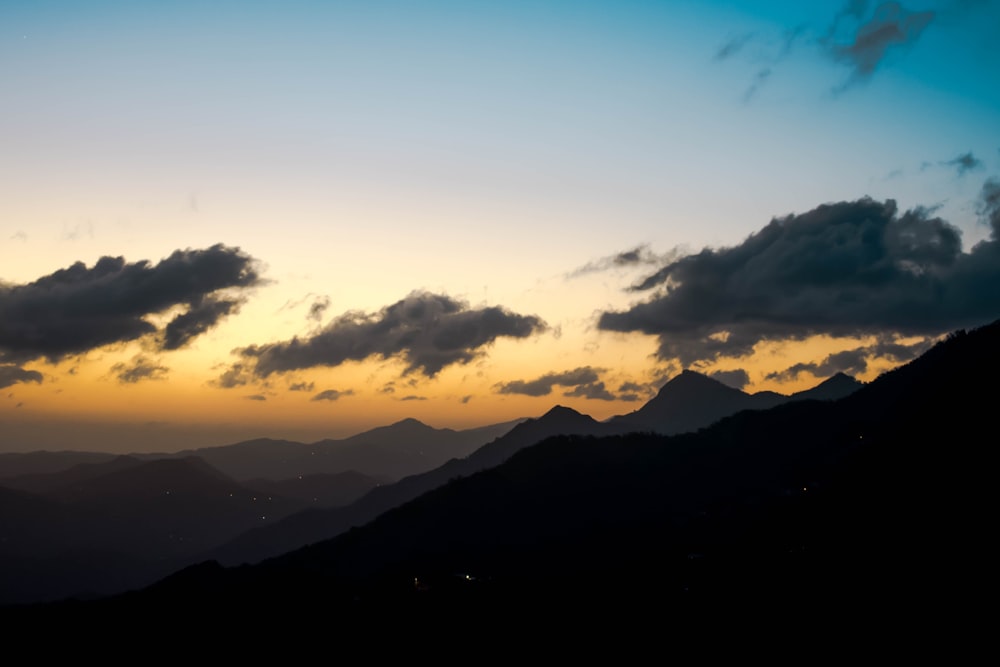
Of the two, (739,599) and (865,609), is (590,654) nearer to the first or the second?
(739,599)

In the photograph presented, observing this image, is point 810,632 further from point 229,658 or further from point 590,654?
point 229,658

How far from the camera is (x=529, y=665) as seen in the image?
155 meters

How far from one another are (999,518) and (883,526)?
26383 millimetres

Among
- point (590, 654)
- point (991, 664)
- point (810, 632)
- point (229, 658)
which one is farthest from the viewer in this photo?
point (229, 658)

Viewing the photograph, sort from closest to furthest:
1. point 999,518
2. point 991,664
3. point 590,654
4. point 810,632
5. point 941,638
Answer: point 991,664
point 941,638
point 810,632
point 590,654
point 999,518

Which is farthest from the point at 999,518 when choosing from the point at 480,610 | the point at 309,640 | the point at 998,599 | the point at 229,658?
the point at 229,658

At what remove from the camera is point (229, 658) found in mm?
180625

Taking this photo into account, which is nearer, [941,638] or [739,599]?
[941,638]

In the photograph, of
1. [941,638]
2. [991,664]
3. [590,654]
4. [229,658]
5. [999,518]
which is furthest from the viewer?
[229,658]

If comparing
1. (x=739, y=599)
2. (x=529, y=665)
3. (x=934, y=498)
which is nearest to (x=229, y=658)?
(x=529, y=665)

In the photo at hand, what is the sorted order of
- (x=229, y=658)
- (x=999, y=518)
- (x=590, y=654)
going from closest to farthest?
(x=590, y=654) → (x=999, y=518) → (x=229, y=658)

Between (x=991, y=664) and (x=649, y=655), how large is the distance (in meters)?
61.2

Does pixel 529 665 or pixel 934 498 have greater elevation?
pixel 934 498

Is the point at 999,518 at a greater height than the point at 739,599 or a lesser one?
greater
